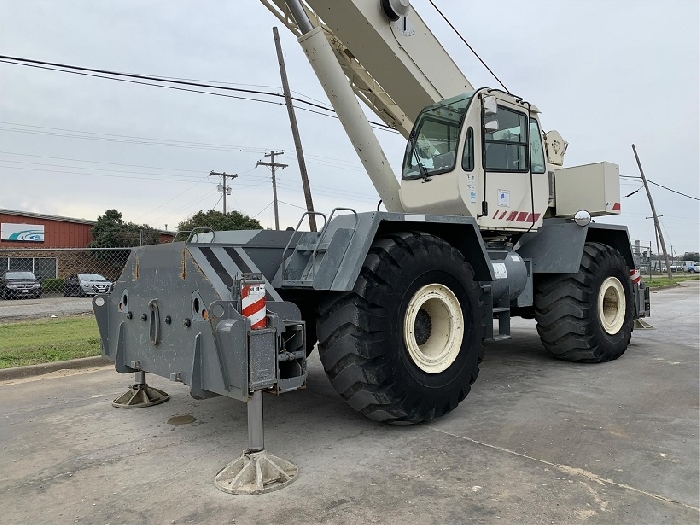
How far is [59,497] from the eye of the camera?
3076 mm

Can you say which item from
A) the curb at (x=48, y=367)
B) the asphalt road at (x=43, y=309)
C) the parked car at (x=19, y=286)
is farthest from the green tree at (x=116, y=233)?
the curb at (x=48, y=367)

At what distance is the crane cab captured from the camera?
5.48m

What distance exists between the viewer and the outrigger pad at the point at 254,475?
121 inches

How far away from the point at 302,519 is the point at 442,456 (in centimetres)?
120

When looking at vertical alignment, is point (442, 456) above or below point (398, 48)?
below

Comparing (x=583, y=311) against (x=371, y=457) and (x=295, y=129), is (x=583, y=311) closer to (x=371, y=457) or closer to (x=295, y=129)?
(x=371, y=457)

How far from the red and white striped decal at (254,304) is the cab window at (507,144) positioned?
332 cm

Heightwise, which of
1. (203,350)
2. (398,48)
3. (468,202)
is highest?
(398,48)

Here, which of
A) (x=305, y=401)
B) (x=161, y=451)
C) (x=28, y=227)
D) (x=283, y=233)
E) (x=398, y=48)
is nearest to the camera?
(x=161, y=451)

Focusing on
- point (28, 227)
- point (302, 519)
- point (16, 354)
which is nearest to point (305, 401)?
point (302, 519)

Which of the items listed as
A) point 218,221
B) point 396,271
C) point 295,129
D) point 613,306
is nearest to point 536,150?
point 613,306

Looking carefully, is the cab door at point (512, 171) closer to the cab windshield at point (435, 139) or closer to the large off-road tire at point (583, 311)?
the cab windshield at point (435, 139)

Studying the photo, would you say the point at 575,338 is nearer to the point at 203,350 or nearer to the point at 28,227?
the point at 203,350

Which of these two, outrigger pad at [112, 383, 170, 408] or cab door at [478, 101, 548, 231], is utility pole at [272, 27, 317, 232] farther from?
outrigger pad at [112, 383, 170, 408]
